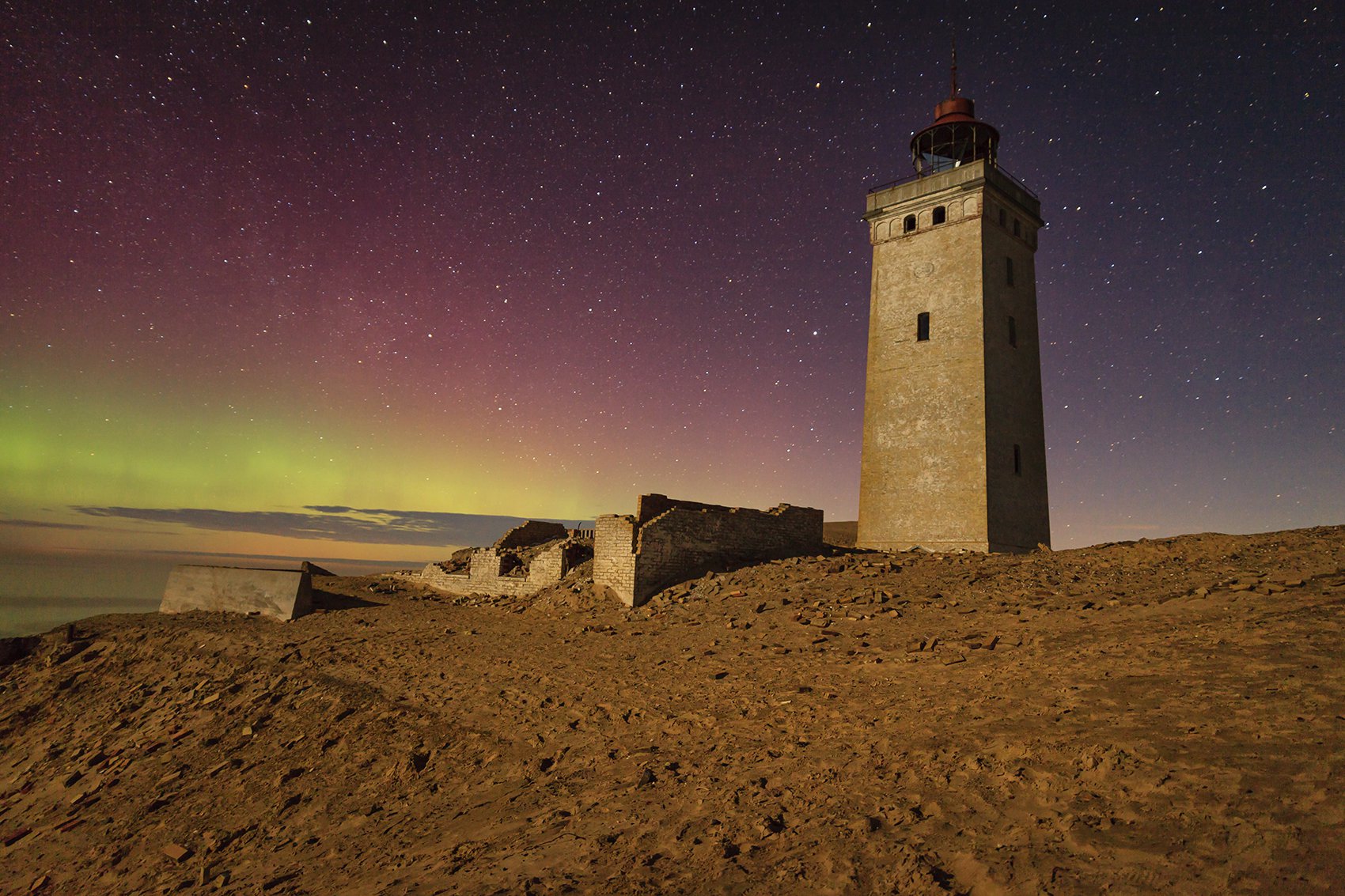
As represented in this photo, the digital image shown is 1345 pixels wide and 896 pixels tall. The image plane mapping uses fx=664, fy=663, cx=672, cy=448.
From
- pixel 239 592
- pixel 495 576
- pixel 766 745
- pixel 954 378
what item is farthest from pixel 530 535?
pixel 766 745

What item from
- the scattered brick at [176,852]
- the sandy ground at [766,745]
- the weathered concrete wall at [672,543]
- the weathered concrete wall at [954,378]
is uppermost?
→ the weathered concrete wall at [954,378]

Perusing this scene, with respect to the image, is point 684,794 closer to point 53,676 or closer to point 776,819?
point 776,819

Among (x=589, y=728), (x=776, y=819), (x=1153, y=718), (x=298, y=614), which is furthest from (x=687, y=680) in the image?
(x=298, y=614)

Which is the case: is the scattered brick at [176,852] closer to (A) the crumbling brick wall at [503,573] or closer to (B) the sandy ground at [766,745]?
(B) the sandy ground at [766,745]

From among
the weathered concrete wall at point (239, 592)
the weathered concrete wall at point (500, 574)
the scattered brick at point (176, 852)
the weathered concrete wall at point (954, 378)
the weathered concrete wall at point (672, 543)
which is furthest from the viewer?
the weathered concrete wall at point (954, 378)

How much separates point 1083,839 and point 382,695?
9.69 metres

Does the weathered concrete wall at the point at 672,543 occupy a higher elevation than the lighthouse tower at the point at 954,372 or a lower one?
lower

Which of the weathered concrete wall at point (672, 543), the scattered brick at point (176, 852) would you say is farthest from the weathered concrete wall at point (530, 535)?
the scattered brick at point (176, 852)

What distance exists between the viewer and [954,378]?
19969mm

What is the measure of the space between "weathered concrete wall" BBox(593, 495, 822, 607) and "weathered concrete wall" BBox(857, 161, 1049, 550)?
16.2ft

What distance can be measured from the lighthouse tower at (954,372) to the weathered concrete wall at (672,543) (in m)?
4.87

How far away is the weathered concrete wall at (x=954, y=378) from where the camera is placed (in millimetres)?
19406

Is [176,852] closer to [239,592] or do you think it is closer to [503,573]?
[239,592]

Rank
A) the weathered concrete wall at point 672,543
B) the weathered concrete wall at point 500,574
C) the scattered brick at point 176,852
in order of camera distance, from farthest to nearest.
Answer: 1. the weathered concrete wall at point 500,574
2. the weathered concrete wall at point 672,543
3. the scattered brick at point 176,852
